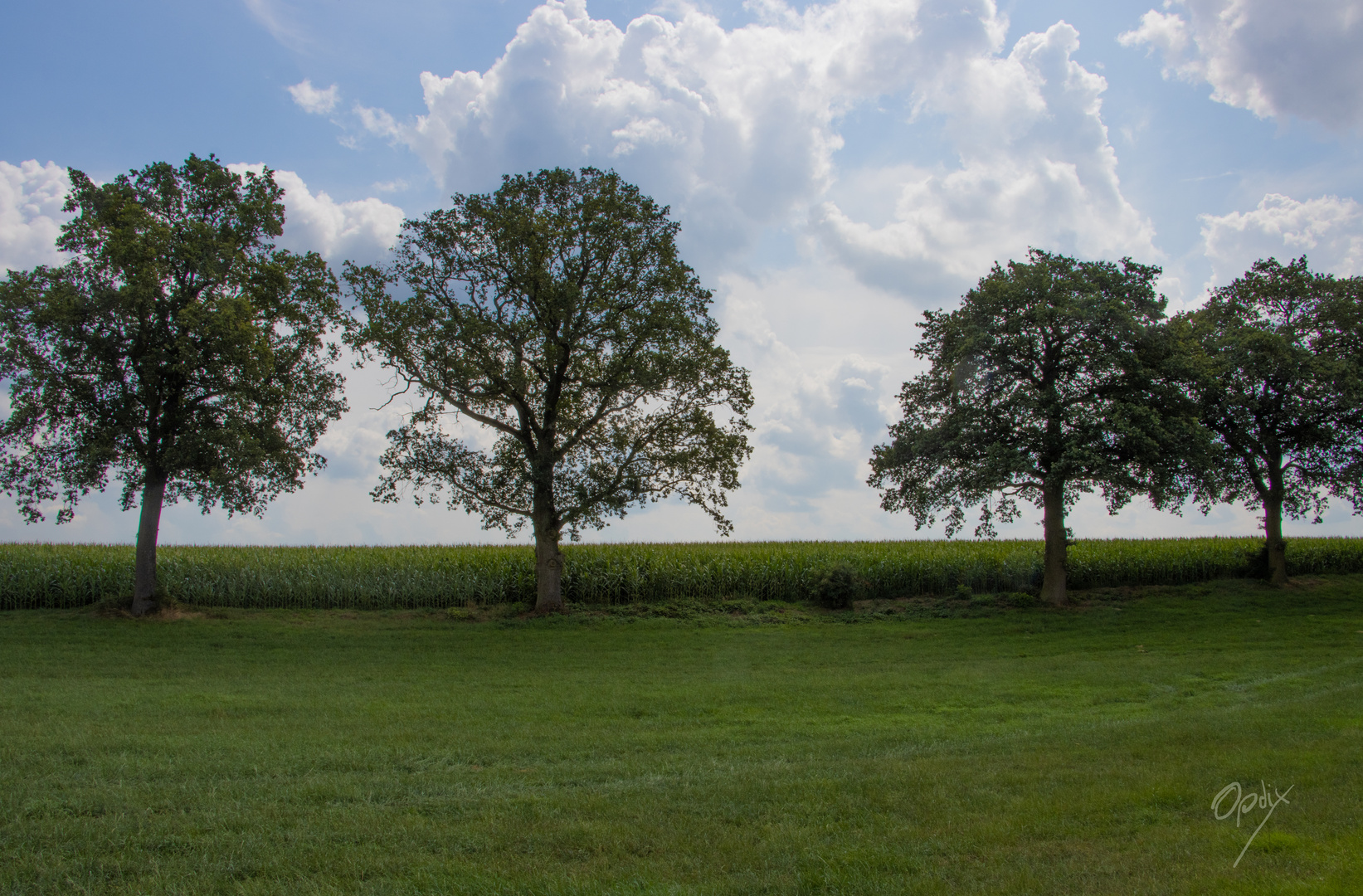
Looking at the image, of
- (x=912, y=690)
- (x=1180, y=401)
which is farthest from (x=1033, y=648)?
(x=1180, y=401)

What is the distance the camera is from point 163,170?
24.5 meters

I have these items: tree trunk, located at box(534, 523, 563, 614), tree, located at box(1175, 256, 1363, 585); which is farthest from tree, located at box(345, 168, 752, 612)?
tree, located at box(1175, 256, 1363, 585)

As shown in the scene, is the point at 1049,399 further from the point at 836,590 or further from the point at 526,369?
the point at 526,369

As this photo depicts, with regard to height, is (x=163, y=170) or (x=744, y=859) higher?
(x=163, y=170)

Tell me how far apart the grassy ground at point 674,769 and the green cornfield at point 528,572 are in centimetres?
696

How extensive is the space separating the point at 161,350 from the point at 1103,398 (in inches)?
1144

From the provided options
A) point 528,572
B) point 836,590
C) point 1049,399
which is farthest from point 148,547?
point 1049,399

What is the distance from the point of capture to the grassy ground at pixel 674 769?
5.98 m

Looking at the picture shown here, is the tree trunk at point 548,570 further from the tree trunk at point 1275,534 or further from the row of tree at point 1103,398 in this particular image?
the tree trunk at point 1275,534

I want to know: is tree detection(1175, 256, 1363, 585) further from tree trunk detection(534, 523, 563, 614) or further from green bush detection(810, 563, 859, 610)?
tree trunk detection(534, 523, 563, 614)

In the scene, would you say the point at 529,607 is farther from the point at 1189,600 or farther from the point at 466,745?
the point at 1189,600

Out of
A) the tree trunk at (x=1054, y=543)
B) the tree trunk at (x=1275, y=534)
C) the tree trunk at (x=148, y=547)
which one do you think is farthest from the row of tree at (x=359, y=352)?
the tree trunk at (x=1275, y=534)

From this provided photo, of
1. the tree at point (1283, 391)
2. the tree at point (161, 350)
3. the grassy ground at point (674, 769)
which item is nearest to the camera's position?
the grassy ground at point (674, 769)

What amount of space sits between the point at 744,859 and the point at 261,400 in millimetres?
22995
